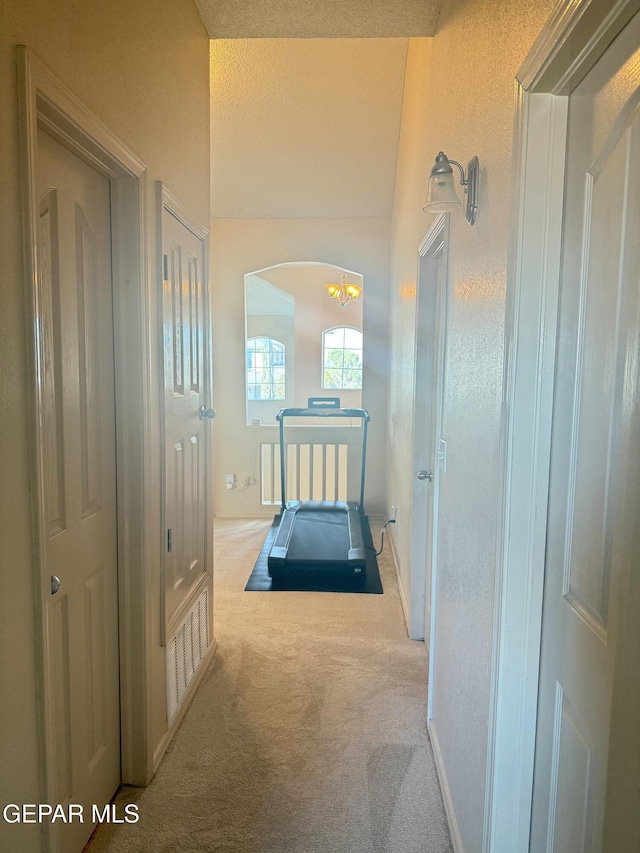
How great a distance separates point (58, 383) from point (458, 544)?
130 cm

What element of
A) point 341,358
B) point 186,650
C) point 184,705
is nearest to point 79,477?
point 186,650

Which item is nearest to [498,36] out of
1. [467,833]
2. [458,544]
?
[458,544]

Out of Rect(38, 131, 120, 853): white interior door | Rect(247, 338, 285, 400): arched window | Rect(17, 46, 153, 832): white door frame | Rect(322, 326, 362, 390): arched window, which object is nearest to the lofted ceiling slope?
Rect(17, 46, 153, 832): white door frame

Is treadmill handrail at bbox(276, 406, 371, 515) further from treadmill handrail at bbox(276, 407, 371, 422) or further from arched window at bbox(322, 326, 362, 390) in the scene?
arched window at bbox(322, 326, 362, 390)

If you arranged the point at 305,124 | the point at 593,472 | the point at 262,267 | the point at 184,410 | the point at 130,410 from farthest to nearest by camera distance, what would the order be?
the point at 262,267
the point at 305,124
the point at 184,410
the point at 130,410
the point at 593,472

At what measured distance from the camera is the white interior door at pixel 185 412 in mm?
2199

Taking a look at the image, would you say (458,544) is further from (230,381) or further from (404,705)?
(230,381)

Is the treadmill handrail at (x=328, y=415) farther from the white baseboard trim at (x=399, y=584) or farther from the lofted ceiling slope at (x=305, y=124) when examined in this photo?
the lofted ceiling slope at (x=305, y=124)

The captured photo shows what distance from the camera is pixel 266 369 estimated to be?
443 inches

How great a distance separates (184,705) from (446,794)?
112 centimetres

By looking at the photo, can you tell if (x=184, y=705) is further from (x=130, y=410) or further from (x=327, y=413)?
(x=327, y=413)

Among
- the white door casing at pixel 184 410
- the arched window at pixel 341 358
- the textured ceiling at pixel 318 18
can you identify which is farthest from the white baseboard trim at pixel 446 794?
the arched window at pixel 341 358

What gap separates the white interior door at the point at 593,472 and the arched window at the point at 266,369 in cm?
1007

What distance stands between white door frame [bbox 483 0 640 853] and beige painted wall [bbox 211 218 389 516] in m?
4.05
